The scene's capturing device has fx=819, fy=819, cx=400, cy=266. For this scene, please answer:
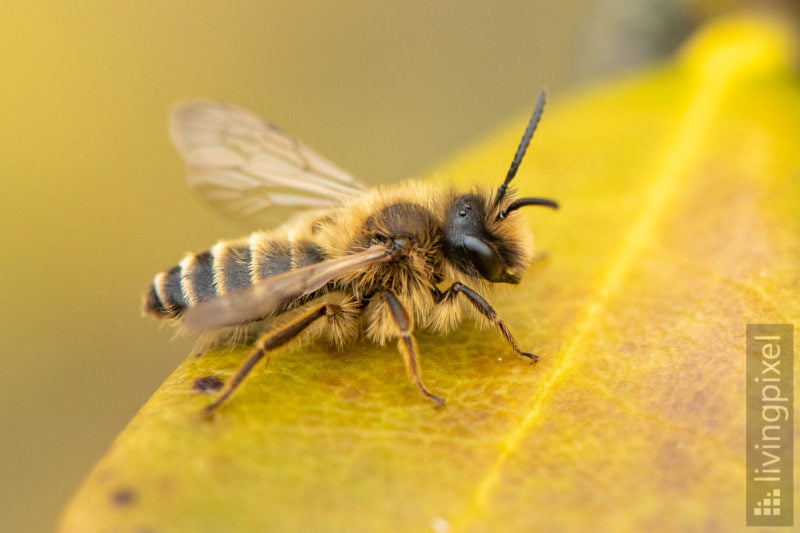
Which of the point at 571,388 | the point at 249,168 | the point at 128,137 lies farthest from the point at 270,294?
the point at 128,137

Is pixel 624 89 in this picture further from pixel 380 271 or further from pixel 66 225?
pixel 66 225

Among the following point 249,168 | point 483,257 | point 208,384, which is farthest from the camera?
point 249,168

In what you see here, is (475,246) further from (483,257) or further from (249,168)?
(249,168)

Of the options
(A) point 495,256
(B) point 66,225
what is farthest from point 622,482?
(B) point 66,225

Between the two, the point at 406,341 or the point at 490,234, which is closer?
the point at 406,341

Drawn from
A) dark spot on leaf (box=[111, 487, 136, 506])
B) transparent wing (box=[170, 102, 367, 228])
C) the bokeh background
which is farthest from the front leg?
the bokeh background

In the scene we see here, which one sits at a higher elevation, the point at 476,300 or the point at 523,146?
the point at 523,146
